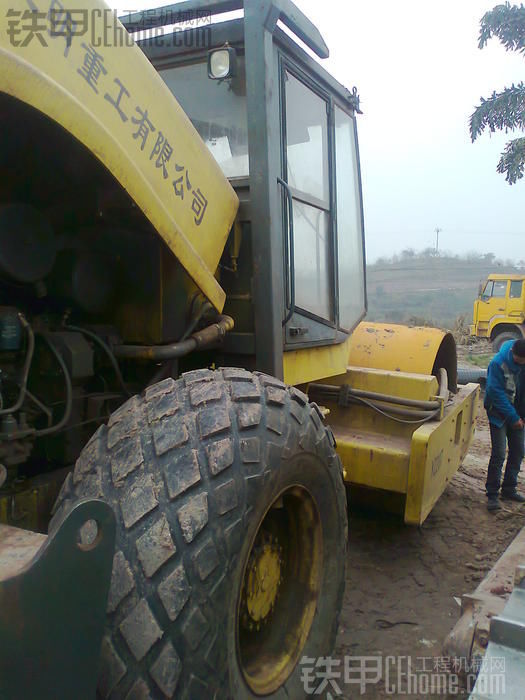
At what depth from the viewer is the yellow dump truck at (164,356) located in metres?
1.35

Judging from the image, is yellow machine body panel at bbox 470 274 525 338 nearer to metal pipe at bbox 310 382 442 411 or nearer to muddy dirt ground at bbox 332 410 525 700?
muddy dirt ground at bbox 332 410 525 700

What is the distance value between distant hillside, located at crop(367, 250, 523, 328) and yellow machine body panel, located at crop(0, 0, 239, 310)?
30.9m

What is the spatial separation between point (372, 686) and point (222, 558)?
152 centimetres

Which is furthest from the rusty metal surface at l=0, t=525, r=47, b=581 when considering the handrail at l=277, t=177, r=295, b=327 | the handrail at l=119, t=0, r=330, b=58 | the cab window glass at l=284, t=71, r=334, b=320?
the handrail at l=119, t=0, r=330, b=58

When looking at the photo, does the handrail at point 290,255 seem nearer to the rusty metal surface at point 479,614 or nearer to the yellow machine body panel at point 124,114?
the yellow machine body panel at point 124,114

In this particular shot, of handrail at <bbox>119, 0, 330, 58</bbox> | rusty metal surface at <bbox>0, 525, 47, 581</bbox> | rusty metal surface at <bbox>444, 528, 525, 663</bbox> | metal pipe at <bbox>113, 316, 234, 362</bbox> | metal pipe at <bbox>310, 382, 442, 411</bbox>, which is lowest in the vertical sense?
rusty metal surface at <bbox>444, 528, 525, 663</bbox>

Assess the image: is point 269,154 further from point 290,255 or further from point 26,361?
point 26,361

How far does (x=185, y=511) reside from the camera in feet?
4.82

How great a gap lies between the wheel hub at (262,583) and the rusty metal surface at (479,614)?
773mm

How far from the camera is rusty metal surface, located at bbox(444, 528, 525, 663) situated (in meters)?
2.37

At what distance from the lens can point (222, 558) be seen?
1.51 m

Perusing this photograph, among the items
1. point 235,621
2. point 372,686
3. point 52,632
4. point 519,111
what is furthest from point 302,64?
point 519,111

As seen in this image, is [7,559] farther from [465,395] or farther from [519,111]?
[519,111]

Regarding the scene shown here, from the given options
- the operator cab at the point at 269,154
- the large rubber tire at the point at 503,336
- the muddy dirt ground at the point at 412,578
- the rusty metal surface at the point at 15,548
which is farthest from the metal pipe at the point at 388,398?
the large rubber tire at the point at 503,336
